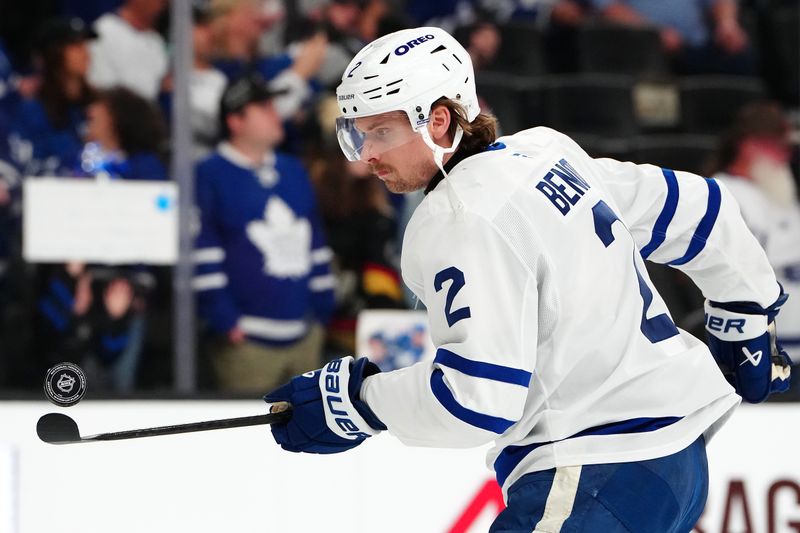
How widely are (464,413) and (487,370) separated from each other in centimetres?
7

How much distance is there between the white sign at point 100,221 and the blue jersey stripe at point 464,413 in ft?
7.33

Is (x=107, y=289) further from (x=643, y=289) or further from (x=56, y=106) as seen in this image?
(x=643, y=289)

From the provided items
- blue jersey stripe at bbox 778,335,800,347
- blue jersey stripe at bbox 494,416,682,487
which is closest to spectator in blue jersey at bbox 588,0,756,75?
blue jersey stripe at bbox 778,335,800,347

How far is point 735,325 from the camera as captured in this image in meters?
2.40

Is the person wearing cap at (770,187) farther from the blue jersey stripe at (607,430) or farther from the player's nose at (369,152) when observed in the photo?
the player's nose at (369,152)

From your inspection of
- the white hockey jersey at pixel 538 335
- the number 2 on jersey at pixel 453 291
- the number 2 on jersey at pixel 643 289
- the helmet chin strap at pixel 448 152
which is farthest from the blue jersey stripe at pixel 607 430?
the helmet chin strap at pixel 448 152

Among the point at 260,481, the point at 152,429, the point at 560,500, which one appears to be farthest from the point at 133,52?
the point at 560,500

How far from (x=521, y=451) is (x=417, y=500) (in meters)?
1.27

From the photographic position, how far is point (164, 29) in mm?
4152

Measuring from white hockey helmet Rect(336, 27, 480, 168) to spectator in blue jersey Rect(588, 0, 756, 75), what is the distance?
335cm

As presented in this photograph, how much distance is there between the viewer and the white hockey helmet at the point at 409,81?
2.02 meters

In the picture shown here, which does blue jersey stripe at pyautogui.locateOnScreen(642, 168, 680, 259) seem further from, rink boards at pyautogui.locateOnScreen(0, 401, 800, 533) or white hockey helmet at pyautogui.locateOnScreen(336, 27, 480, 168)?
rink boards at pyautogui.locateOnScreen(0, 401, 800, 533)

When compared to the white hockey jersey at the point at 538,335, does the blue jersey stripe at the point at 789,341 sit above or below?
below

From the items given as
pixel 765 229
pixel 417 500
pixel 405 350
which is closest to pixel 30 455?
pixel 417 500
